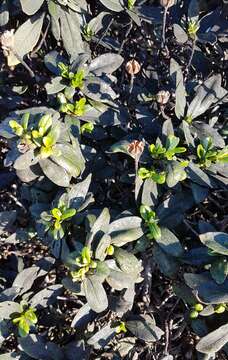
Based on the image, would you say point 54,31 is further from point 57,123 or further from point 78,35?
point 57,123

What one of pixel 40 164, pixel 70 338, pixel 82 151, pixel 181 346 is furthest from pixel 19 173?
pixel 181 346

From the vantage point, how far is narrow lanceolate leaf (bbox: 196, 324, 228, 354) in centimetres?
129

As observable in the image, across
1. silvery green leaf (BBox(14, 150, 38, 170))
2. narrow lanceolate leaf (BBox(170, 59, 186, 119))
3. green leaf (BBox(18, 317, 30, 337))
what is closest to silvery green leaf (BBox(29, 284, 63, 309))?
green leaf (BBox(18, 317, 30, 337))

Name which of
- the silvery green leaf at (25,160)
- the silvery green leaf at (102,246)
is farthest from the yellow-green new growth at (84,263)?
the silvery green leaf at (25,160)

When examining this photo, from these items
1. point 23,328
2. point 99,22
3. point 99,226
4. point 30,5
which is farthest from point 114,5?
point 23,328

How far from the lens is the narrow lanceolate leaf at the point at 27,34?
1567mm

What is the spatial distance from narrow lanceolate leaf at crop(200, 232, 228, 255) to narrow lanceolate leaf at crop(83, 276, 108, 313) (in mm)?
253

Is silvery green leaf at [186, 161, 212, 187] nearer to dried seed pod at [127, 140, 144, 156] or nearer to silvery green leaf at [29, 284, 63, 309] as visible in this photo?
dried seed pod at [127, 140, 144, 156]

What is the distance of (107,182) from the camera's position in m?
1.57

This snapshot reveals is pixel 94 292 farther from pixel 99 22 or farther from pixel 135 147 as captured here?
pixel 99 22

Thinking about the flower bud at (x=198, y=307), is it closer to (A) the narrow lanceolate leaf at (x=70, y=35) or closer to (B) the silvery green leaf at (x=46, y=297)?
(B) the silvery green leaf at (x=46, y=297)

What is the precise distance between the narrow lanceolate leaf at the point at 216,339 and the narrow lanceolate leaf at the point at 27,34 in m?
0.89

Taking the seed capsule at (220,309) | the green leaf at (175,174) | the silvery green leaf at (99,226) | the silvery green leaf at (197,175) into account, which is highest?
the green leaf at (175,174)

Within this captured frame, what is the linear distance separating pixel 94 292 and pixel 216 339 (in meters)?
0.30
